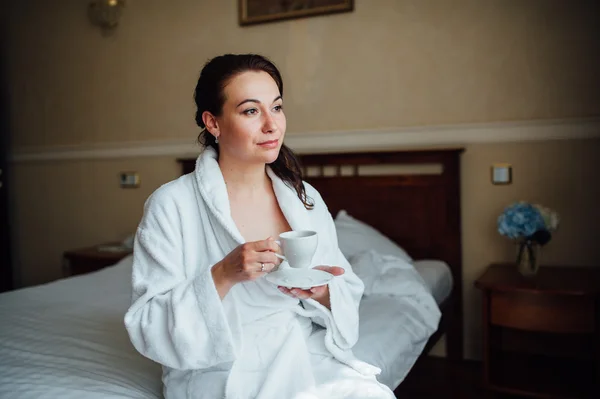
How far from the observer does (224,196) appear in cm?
142

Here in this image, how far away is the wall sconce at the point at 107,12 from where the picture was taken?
3836 mm

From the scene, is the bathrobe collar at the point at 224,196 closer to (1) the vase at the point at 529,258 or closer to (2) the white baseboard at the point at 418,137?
(1) the vase at the point at 529,258

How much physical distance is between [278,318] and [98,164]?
310cm

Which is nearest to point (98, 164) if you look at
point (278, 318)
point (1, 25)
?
point (1, 25)

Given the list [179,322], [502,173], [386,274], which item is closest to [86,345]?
[179,322]

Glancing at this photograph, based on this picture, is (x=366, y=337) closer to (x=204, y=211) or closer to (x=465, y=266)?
(x=204, y=211)

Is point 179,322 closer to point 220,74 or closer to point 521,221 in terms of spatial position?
point 220,74

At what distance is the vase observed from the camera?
8.25ft

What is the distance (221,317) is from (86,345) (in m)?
0.80

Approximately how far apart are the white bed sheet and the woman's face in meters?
0.71

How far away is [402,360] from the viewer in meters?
1.84

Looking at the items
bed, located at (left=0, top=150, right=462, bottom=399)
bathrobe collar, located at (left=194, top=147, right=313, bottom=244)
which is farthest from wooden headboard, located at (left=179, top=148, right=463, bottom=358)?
bathrobe collar, located at (left=194, top=147, right=313, bottom=244)

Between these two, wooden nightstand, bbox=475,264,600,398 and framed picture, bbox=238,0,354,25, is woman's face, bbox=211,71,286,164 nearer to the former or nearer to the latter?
wooden nightstand, bbox=475,264,600,398

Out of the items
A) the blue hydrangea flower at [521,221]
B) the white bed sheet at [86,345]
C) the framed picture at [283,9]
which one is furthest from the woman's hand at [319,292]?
the framed picture at [283,9]
